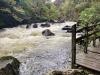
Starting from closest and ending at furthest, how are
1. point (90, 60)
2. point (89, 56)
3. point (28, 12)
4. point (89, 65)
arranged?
point (89, 65), point (90, 60), point (89, 56), point (28, 12)

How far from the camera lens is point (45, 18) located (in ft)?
113

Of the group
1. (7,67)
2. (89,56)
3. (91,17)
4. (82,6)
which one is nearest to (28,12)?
(82,6)

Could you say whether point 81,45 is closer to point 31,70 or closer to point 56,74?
point 31,70

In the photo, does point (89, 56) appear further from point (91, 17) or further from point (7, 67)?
point (91, 17)

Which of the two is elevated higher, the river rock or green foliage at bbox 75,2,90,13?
green foliage at bbox 75,2,90,13

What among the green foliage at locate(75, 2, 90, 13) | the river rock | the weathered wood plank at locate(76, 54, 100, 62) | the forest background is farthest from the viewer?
the green foliage at locate(75, 2, 90, 13)

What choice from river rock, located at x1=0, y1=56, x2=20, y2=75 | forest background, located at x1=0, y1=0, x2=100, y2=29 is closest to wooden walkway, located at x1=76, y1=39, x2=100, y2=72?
river rock, located at x1=0, y1=56, x2=20, y2=75

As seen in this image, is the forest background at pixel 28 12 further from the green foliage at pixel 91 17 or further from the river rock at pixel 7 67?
the river rock at pixel 7 67

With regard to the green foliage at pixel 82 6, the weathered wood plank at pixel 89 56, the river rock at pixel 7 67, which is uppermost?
the green foliage at pixel 82 6

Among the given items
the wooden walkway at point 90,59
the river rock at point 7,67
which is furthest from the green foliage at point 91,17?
the river rock at point 7,67

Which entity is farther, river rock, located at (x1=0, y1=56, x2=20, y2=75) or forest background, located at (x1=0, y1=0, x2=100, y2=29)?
forest background, located at (x1=0, y1=0, x2=100, y2=29)

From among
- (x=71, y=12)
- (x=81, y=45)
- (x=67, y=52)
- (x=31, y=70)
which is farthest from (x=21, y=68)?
(x=71, y=12)

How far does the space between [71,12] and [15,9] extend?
2080 cm

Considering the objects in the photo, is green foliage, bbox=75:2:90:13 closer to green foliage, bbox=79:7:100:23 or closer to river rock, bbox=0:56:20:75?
green foliage, bbox=79:7:100:23
